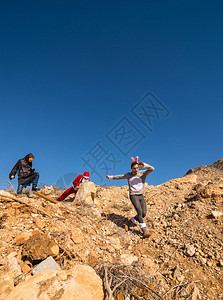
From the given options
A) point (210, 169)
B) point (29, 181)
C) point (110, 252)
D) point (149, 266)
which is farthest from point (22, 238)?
point (210, 169)

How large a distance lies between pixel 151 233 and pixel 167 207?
1682 millimetres

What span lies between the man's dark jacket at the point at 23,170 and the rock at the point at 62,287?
19.2ft

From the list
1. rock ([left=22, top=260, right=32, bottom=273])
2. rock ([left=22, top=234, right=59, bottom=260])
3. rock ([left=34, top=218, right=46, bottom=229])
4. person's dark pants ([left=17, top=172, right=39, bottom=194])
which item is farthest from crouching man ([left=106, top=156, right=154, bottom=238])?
person's dark pants ([left=17, top=172, right=39, bottom=194])

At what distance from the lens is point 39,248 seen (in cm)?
252

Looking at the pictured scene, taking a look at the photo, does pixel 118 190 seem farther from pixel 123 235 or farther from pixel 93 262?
pixel 93 262

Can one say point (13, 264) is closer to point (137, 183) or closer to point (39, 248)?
point (39, 248)

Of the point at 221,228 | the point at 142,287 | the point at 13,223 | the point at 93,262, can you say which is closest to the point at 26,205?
the point at 13,223

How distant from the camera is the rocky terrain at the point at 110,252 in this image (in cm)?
185

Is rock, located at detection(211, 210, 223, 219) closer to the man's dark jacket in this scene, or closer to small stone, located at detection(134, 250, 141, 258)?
small stone, located at detection(134, 250, 141, 258)

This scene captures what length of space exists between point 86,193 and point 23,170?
2.99m

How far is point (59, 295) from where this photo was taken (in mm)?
1634

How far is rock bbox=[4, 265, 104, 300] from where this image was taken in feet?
5.36

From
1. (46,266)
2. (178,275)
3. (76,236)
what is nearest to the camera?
(46,266)

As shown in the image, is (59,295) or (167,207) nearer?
(59,295)
